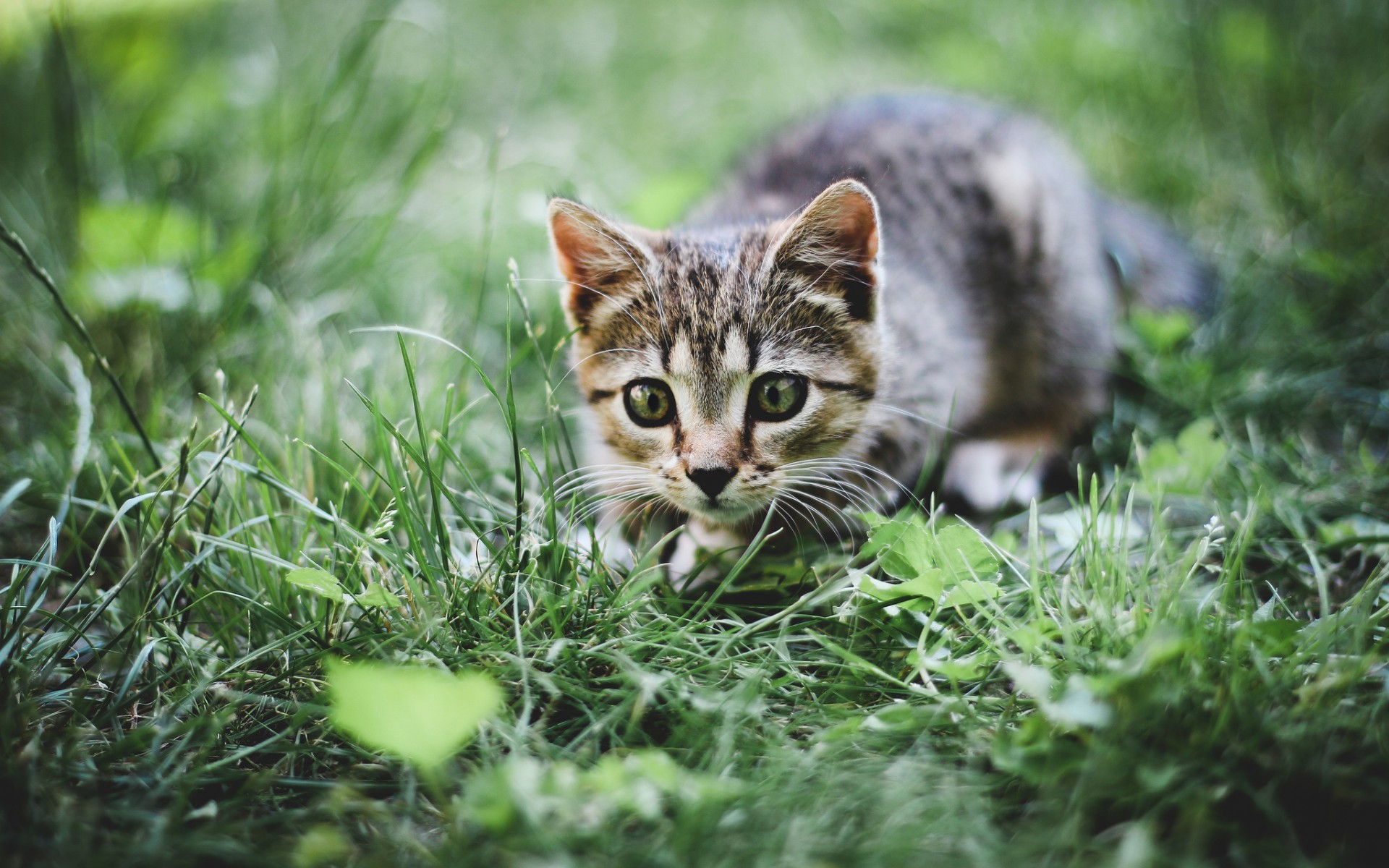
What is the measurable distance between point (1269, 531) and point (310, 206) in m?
2.79

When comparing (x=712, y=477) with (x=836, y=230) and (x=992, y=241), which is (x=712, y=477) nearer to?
(x=836, y=230)

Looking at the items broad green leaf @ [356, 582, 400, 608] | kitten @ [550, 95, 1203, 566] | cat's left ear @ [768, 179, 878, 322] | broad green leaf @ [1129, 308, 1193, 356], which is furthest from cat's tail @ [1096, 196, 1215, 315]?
broad green leaf @ [356, 582, 400, 608]

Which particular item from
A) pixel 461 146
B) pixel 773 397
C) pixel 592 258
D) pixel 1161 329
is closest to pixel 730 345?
pixel 773 397

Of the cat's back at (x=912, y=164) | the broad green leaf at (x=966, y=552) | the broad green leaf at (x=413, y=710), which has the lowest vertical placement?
the broad green leaf at (x=413, y=710)

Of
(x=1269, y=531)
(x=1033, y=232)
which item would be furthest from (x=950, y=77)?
(x=1269, y=531)

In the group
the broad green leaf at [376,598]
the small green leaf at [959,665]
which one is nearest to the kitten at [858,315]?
the small green leaf at [959,665]

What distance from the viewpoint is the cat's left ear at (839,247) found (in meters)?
1.78

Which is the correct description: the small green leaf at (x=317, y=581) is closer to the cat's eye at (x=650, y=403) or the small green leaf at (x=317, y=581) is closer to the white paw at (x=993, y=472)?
the cat's eye at (x=650, y=403)

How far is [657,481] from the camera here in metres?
1.80

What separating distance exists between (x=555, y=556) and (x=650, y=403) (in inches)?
17.5

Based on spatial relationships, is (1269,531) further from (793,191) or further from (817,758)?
(793,191)

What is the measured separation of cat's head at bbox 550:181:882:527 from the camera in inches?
70.4

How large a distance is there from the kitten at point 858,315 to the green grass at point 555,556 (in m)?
0.17

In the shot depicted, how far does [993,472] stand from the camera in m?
2.51
